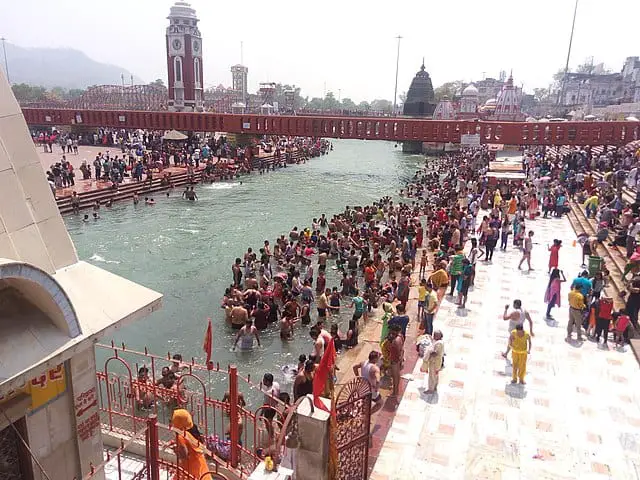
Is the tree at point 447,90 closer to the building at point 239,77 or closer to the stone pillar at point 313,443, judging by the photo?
the building at point 239,77

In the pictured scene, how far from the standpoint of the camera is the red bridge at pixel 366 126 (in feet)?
121

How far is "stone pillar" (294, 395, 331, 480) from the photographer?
5543 millimetres

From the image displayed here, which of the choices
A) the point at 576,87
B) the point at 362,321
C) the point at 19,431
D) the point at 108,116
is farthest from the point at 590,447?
the point at 576,87

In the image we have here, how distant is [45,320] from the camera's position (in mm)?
4309

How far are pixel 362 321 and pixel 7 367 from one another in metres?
9.62

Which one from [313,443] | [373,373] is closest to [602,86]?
[373,373]

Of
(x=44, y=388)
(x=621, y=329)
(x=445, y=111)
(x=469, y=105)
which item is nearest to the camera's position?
(x=44, y=388)

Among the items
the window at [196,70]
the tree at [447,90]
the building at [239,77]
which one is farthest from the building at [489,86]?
the window at [196,70]

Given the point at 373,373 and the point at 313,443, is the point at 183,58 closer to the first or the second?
the point at 373,373

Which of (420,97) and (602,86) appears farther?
(602,86)

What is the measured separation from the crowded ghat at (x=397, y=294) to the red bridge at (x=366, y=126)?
13.2 metres

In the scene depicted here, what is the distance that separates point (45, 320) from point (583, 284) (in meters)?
10.0

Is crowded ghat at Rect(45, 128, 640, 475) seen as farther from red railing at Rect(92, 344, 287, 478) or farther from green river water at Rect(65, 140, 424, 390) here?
green river water at Rect(65, 140, 424, 390)

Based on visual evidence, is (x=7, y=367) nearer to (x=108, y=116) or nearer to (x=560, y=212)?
(x=560, y=212)
